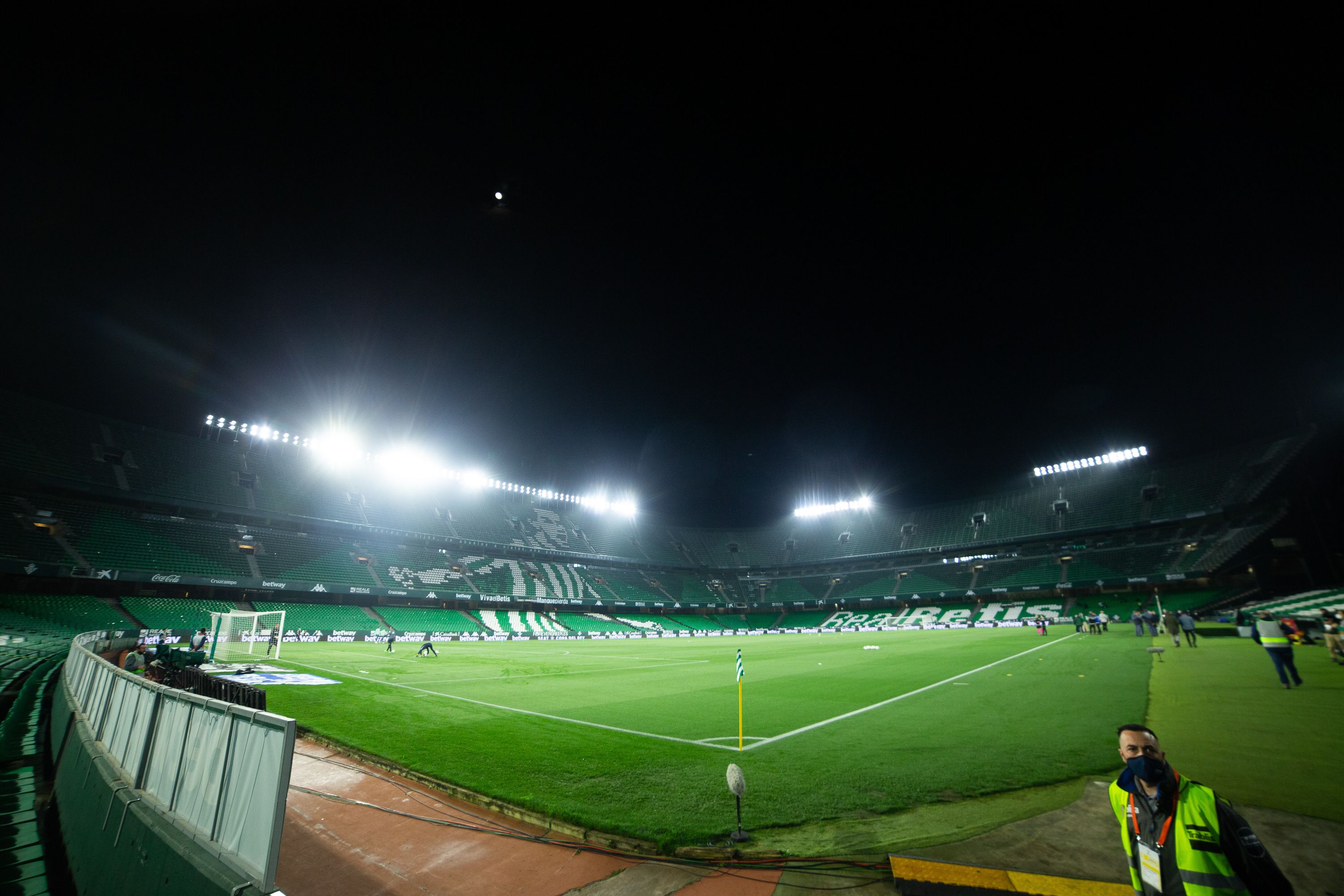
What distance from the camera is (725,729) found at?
9.46 meters

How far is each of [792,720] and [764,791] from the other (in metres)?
4.32

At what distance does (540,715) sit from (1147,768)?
34.9ft

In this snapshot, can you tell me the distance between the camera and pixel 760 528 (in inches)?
3349

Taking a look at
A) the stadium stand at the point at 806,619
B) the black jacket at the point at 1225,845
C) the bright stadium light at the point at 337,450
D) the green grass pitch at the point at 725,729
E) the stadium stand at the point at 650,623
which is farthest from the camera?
the stadium stand at the point at 806,619

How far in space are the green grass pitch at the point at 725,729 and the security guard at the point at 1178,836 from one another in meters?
3.27

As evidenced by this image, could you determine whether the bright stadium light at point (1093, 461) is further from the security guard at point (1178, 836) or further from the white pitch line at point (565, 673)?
the security guard at point (1178, 836)

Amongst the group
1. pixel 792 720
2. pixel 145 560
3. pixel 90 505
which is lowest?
pixel 792 720

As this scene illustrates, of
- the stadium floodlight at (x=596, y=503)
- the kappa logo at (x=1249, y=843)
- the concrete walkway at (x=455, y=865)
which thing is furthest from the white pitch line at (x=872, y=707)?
the stadium floodlight at (x=596, y=503)

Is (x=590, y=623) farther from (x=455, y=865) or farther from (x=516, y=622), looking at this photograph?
(x=455, y=865)

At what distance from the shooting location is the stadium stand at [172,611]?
99.1 ft

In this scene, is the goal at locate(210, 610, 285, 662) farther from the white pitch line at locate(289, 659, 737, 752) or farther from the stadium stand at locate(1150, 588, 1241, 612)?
the stadium stand at locate(1150, 588, 1241, 612)

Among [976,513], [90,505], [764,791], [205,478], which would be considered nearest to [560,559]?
[205,478]

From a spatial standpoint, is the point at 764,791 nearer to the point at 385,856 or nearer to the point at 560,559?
the point at 385,856

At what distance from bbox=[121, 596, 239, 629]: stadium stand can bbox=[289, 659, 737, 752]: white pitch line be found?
887 inches
